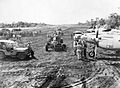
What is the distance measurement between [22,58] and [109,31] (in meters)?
7.57

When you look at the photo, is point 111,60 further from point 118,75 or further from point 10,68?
point 10,68

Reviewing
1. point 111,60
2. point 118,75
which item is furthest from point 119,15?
point 118,75

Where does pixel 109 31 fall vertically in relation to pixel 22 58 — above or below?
above

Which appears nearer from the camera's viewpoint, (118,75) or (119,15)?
(118,75)

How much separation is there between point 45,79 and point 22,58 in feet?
20.8

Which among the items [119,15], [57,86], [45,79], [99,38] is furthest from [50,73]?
[119,15]

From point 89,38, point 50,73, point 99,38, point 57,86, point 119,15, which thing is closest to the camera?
point 57,86

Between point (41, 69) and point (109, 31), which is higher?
point (109, 31)

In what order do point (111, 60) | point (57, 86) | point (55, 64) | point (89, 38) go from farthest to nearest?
point (89, 38) < point (111, 60) < point (55, 64) < point (57, 86)

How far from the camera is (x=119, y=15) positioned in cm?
5384

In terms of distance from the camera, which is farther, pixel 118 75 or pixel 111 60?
pixel 111 60

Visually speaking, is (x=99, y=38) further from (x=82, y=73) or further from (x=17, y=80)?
(x=17, y=80)

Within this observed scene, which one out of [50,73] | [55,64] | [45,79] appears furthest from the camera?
[55,64]

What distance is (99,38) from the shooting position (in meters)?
19.0
